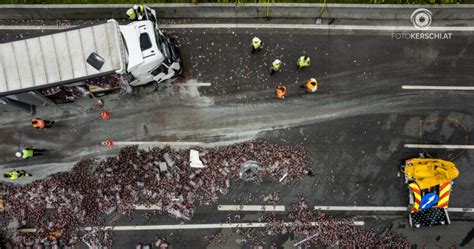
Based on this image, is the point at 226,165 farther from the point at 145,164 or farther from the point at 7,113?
the point at 7,113

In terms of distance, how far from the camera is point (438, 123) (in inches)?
609

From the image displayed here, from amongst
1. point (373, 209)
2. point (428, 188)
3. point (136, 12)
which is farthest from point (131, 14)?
point (428, 188)

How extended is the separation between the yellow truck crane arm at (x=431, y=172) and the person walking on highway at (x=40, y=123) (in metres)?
14.5

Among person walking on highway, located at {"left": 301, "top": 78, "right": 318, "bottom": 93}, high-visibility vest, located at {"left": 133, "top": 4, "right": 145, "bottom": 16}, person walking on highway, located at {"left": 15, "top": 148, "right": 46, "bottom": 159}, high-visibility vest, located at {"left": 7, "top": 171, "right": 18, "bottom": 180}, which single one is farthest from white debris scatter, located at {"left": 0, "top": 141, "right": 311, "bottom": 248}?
high-visibility vest, located at {"left": 133, "top": 4, "right": 145, "bottom": 16}

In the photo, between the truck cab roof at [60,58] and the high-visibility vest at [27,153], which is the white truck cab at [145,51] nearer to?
the truck cab roof at [60,58]

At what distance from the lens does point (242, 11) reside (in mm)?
15375

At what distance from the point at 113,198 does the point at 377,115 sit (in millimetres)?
11369

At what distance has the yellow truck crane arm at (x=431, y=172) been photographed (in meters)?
14.1

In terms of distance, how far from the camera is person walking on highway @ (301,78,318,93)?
15047 millimetres

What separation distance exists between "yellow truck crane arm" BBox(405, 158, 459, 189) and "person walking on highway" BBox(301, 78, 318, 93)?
191 inches

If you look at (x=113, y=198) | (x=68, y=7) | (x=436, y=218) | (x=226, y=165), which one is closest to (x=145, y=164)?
(x=113, y=198)

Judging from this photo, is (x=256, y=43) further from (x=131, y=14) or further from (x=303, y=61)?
(x=131, y=14)

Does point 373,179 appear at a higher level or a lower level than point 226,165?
lower

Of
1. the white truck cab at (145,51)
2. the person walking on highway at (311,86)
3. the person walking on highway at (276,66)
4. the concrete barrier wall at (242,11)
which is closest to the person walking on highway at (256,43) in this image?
the person walking on highway at (276,66)
